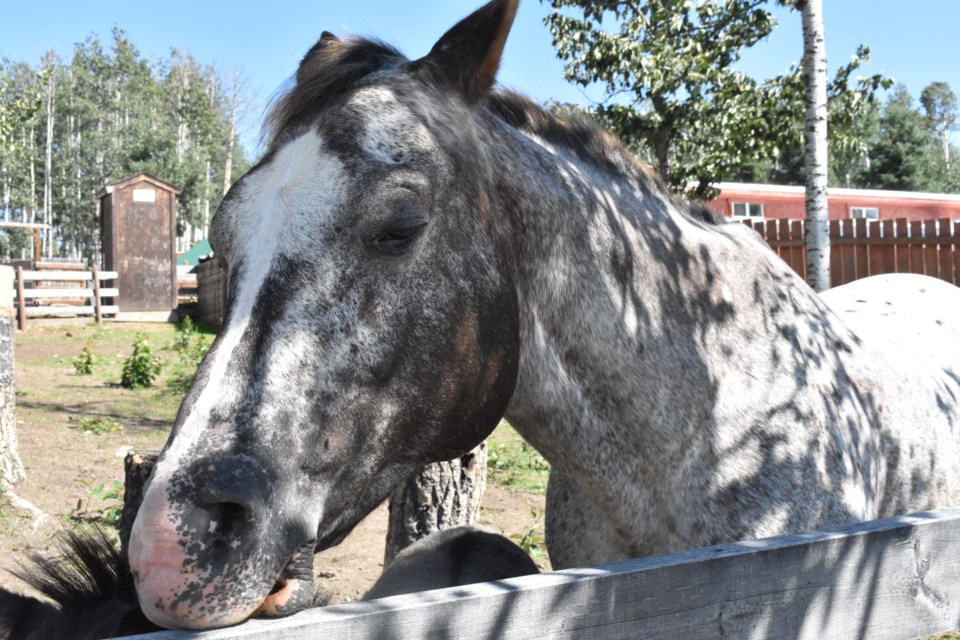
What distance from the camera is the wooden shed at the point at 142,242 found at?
21.3 meters

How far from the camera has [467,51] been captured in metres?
2.07

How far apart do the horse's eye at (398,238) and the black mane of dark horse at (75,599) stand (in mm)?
1014

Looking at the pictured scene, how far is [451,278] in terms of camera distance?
6.07 ft

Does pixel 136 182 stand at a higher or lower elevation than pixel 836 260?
higher

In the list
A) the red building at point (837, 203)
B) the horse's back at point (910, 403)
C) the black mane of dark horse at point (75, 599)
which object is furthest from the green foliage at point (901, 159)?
the black mane of dark horse at point (75, 599)

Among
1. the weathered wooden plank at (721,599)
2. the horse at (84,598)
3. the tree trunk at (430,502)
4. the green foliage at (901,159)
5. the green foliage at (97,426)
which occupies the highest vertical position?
the green foliage at (901,159)

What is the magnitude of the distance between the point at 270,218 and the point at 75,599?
3.64 feet

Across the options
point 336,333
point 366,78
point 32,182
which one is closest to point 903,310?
Result: point 366,78

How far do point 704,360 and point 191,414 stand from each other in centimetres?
143

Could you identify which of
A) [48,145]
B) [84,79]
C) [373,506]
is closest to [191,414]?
[373,506]

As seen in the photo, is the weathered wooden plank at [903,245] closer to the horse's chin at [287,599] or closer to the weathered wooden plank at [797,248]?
the weathered wooden plank at [797,248]

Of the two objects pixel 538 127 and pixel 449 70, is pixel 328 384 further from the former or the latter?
pixel 538 127

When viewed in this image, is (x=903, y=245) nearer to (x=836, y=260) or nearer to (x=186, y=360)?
(x=836, y=260)

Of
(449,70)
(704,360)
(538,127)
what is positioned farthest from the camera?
(538,127)
